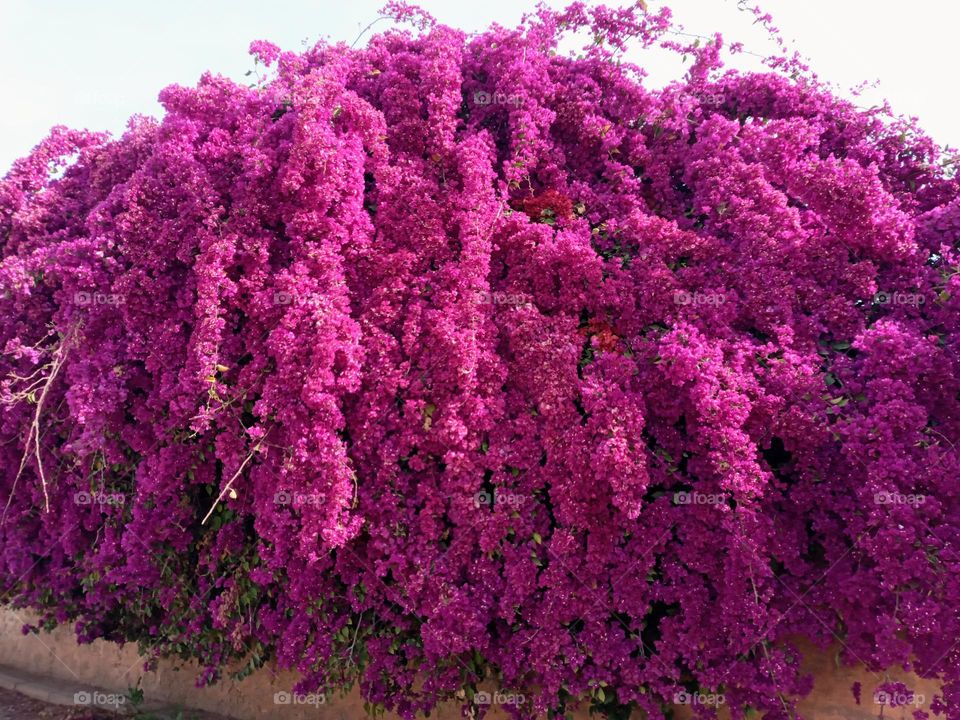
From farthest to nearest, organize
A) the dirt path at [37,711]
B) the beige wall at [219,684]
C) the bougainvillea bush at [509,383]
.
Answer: the dirt path at [37,711] < the beige wall at [219,684] < the bougainvillea bush at [509,383]

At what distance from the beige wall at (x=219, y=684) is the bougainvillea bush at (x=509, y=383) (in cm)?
22

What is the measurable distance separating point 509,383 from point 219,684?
3071mm

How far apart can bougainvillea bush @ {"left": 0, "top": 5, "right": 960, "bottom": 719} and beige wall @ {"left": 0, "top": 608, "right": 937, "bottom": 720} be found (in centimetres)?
22

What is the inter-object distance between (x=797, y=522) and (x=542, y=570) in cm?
145

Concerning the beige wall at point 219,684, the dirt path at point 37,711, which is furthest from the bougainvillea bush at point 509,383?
the dirt path at point 37,711

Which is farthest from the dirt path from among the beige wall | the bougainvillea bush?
the bougainvillea bush

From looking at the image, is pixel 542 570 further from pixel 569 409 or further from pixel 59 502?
pixel 59 502

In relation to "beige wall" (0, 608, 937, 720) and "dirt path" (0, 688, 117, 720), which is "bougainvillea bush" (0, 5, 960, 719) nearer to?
"beige wall" (0, 608, 937, 720)

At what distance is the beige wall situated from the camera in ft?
11.5

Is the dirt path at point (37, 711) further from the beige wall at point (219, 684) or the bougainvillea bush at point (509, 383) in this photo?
the bougainvillea bush at point (509, 383)

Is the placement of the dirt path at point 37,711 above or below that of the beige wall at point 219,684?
below

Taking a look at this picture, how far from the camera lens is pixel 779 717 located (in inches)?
128

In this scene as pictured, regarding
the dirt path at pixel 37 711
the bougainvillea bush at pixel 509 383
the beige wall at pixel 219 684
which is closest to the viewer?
the bougainvillea bush at pixel 509 383

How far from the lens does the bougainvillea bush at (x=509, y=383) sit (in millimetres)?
3400
